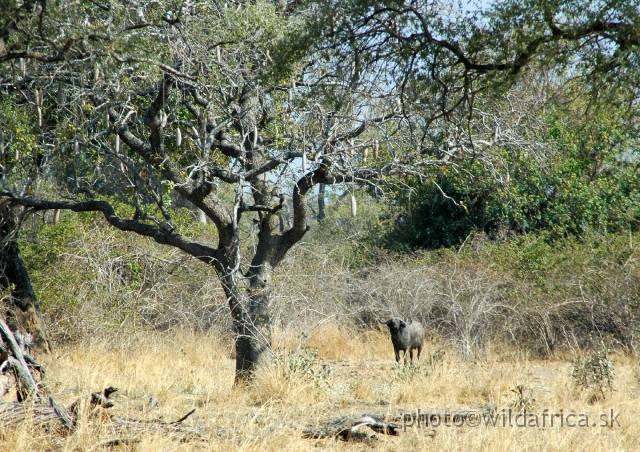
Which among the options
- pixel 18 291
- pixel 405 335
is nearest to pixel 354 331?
pixel 405 335

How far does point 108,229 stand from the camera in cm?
1280

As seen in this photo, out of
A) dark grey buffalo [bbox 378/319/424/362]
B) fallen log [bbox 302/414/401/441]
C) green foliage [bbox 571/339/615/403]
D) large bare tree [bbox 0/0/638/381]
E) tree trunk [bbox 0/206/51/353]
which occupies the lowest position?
fallen log [bbox 302/414/401/441]

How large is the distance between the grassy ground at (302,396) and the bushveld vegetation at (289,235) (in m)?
0.04

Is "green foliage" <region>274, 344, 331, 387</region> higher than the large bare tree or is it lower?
lower

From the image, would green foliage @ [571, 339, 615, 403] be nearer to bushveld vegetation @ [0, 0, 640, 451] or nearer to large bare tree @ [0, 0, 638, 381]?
bushveld vegetation @ [0, 0, 640, 451]

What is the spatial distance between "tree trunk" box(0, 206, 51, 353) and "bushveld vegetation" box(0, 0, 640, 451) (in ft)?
0.11

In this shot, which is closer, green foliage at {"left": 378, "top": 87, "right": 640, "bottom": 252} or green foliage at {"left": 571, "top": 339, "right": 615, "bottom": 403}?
green foliage at {"left": 571, "top": 339, "right": 615, "bottom": 403}

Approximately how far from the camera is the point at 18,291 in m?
10.4

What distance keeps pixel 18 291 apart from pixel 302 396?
5183 millimetres

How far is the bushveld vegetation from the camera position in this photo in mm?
6352

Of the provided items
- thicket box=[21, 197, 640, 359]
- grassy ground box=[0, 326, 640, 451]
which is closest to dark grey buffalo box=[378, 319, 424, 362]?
grassy ground box=[0, 326, 640, 451]

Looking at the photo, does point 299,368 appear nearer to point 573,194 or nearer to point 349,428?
point 349,428

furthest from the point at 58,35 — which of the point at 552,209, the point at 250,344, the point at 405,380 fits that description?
the point at 552,209

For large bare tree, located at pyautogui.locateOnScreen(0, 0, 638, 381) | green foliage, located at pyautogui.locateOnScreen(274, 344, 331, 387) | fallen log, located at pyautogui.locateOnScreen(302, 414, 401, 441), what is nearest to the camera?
fallen log, located at pyautogui.locateOnScreen(302, 414, 401, 441)
